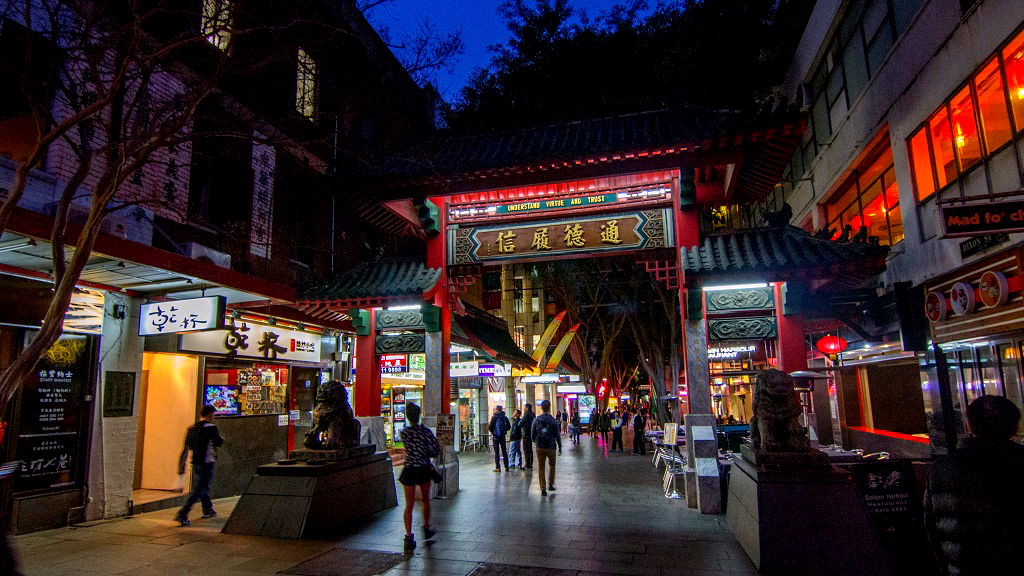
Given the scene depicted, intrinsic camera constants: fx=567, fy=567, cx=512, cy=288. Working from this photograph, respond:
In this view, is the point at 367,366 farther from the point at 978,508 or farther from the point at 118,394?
the point at 978,508

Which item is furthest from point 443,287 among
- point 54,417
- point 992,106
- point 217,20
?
point 992,106

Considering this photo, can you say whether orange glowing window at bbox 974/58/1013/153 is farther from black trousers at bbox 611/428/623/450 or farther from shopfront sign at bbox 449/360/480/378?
black trousers at bbox 611/428/623/450

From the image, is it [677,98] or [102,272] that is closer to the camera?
[102,272]

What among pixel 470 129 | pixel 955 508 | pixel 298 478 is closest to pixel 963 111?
pixel 955 508

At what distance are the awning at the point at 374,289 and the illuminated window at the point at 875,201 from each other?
29.9 ft

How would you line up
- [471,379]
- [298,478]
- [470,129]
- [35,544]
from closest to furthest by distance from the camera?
[35,544] < [298,478] < [471,379] < [470,129]

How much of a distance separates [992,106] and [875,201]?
4780 mm

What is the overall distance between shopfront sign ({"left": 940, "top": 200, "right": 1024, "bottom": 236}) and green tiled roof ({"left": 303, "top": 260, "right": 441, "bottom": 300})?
8502mm

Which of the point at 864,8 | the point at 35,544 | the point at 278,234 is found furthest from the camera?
the point at 278,234

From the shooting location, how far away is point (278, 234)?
556 inches

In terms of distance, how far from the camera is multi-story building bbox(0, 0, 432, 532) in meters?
8.71

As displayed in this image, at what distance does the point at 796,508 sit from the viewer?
6.48m

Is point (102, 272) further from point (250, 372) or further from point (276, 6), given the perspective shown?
point (276, 6)

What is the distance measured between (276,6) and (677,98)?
9.43 meters
